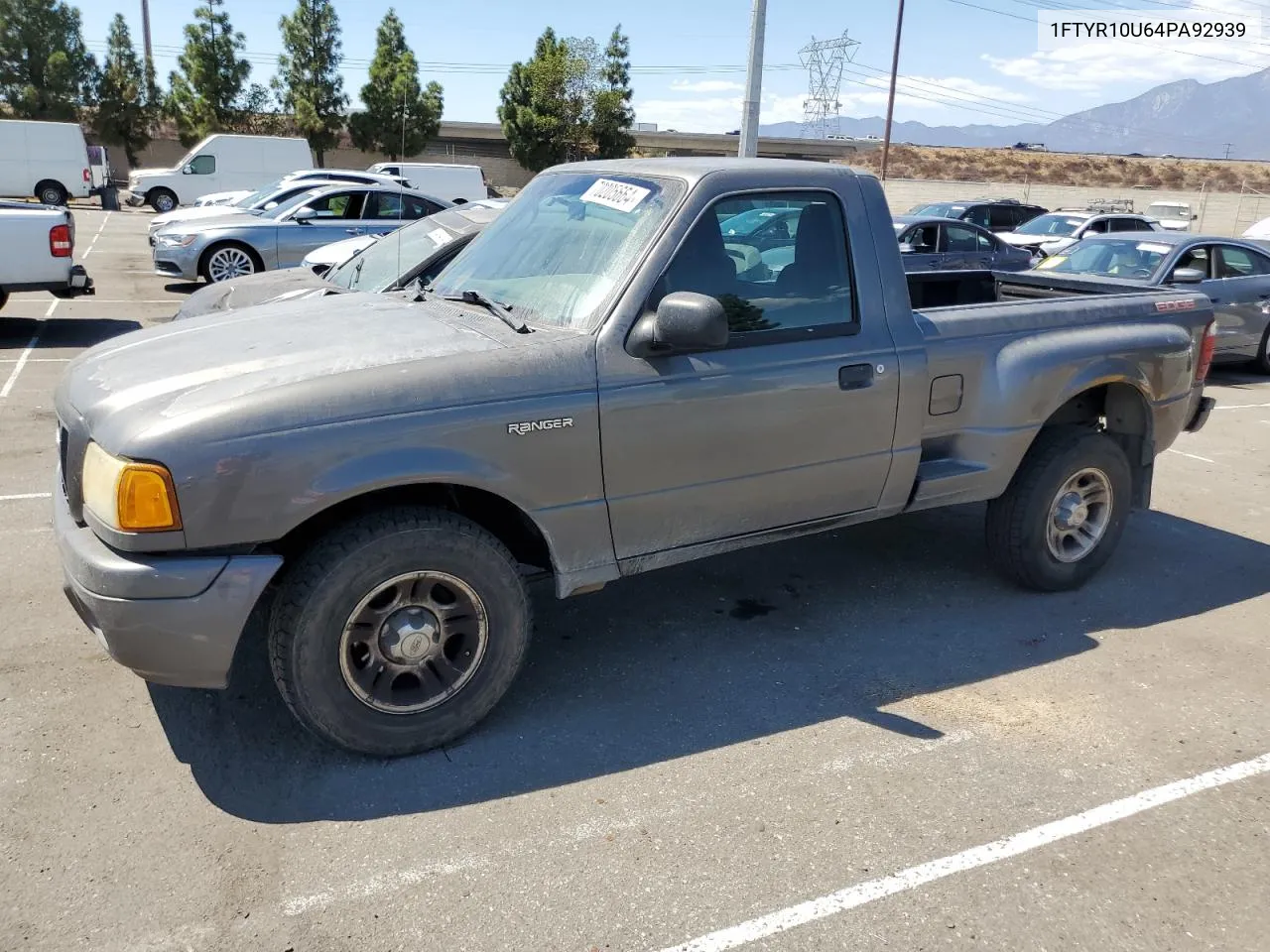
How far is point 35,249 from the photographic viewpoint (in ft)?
35.2

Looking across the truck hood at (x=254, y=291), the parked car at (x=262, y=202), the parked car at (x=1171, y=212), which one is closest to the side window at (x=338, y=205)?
the parked car at (x=262, y=202)

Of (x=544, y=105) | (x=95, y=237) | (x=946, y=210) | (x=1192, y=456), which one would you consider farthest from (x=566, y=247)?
(x=544, y=105)

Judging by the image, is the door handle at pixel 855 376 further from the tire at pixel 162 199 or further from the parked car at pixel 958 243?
the tire at pixel 162 199

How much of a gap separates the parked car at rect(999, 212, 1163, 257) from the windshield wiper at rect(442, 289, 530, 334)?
16.5 metres

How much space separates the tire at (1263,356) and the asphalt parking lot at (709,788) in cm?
813

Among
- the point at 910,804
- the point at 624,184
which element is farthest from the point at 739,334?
the point at 910,804

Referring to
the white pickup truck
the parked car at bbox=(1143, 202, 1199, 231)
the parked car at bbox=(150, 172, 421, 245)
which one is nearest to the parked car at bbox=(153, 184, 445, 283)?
the parked car at bbox=(150, 172, 421, 245)

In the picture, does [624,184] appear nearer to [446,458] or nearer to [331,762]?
[446,458]

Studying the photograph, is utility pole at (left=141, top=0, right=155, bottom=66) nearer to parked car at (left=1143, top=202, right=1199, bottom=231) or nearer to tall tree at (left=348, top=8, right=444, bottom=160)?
tall tree at (left=348, top=8, right=444, bottom=160)

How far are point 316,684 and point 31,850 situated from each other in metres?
0.90

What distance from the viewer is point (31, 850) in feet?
9.86

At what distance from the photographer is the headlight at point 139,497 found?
3.03 m

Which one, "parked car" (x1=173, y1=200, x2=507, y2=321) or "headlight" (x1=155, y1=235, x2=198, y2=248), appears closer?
"parked car" (x1=173, y1=200, x2=507, y2=321)

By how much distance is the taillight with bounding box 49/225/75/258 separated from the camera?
10773mm
